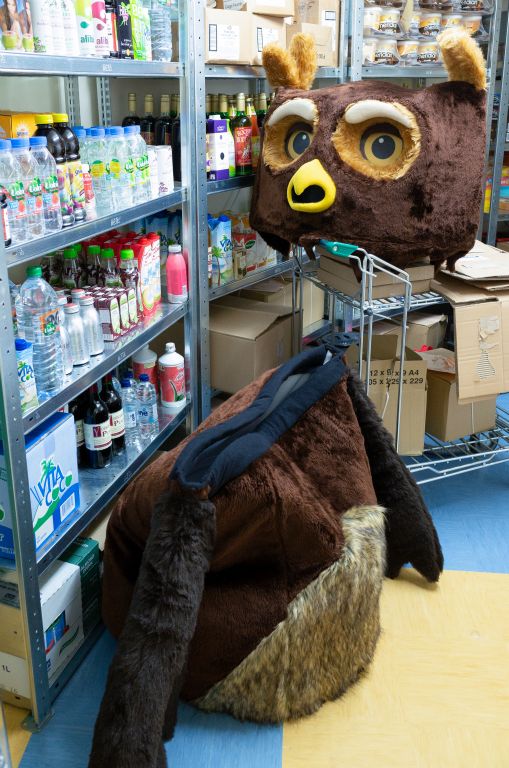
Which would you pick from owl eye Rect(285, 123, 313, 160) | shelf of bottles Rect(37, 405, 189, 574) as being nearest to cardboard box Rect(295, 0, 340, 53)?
owl eye Rect(285, 123, 313, 160)

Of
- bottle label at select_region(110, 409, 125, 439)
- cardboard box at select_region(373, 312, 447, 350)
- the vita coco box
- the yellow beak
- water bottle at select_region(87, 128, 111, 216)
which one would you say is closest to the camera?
the vita coco box

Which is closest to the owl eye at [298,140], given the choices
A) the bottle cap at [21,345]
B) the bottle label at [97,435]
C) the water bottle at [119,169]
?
the water bottle at [119,169]

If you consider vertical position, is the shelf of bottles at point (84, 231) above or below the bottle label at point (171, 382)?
above

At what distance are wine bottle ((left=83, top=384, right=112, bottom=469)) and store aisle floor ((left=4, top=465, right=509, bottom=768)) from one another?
488 mm

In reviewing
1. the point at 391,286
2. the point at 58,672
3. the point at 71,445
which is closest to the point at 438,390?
the point at 391,286

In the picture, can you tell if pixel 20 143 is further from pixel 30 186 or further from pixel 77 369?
pixel 77 369

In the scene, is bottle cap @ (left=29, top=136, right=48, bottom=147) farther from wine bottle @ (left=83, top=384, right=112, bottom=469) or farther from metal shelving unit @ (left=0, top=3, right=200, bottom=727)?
wine bottle @ (left=83, top=384, right=112, bottom=469)

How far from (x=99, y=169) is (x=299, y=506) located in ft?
3.40

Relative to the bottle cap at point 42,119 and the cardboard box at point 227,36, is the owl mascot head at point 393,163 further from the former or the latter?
the bottle cap at point 42,119

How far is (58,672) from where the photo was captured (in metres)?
1.79

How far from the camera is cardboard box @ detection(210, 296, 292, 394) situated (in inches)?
101

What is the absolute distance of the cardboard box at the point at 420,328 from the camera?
295 centimetres

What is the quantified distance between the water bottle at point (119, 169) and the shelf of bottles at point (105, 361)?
14.1 inches

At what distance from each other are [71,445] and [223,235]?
1069 millimetres
